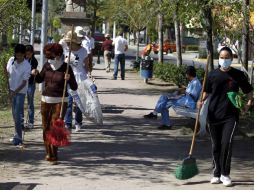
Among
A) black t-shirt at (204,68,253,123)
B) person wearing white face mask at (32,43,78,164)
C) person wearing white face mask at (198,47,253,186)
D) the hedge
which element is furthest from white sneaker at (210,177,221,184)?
the hedge

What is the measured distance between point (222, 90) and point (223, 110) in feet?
0.87

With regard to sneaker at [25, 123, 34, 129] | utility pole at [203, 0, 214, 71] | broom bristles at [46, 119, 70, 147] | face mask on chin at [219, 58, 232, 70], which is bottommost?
sneaker at [25, 123, 34, 129]

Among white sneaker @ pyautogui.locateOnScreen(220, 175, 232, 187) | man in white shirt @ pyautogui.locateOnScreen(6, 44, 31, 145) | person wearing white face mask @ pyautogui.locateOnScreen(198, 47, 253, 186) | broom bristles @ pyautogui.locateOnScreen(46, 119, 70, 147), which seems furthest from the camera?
man in white shirt @ pyautogui.locateOnScreen(6, 44, 31, 145)

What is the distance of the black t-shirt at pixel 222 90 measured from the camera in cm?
801

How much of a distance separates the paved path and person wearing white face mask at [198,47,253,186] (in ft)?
1.02

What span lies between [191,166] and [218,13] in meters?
7.07

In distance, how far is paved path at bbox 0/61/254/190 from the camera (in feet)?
25.9

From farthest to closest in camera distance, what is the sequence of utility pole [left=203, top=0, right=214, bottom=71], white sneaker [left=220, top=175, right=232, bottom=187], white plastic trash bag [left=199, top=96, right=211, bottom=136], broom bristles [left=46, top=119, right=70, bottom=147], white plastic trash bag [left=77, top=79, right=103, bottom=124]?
utility pole [left=203, top=0, right=214, bottom=71] < white plastic trash bag [left=77, top=79, right=103, bottom=124] < white plastic trash bag [left=199, top=96, right=211, bottom=136] < broom bristles [left=46, top=119, right=70, bottom=147] < white sneaker [left=220, top=175, right=232, bottom=187]

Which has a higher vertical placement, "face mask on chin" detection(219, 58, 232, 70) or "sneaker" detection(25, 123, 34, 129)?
"face mask on chin" detection(219, 58, 232, 70)

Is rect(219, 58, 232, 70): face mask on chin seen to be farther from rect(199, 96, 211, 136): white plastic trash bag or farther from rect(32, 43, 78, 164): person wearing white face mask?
rect(32, 43, 78, 164): person wearing white face mask

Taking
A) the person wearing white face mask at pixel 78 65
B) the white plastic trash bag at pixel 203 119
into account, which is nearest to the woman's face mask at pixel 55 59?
the person wearing white face mask at pixel 78 65

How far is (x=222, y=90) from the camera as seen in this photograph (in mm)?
8031

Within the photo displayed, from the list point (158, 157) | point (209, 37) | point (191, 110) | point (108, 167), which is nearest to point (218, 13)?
point (209, 37)

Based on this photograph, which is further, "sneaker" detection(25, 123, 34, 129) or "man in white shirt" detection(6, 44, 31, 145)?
"sneaker" detection(25, 123, 34, 129)
